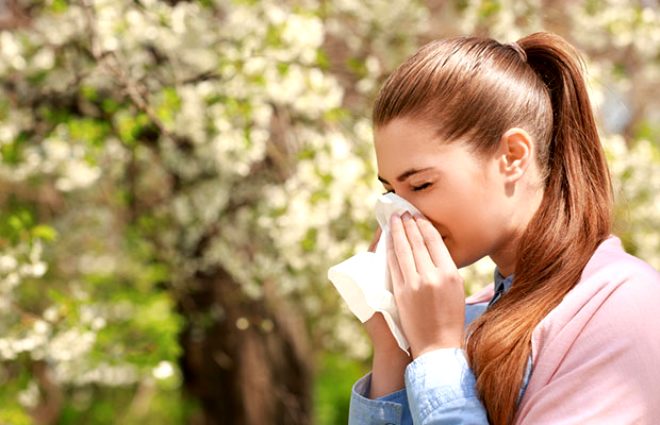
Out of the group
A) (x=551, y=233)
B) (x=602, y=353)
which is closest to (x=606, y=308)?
(x=602, y=353)

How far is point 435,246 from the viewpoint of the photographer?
4.90ft

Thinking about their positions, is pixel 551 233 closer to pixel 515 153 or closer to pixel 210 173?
pixel 515 153

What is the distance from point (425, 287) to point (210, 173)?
3.38 metres

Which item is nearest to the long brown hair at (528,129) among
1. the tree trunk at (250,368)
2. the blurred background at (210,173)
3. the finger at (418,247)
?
the finger at (418,247)

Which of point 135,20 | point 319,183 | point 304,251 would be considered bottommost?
point 304,251

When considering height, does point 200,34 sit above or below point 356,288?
above

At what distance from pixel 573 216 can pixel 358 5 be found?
3546 mm

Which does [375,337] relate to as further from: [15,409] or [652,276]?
[15,409]

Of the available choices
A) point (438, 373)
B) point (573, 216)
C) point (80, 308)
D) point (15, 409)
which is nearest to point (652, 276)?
point (573, 216)

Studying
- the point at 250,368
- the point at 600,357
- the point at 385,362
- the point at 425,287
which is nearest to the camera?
the point at 600,357

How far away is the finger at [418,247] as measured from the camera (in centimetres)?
149

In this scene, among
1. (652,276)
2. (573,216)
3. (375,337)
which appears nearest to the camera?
(652,276)

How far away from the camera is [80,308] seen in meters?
3.90

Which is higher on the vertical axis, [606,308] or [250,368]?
[606,308]
